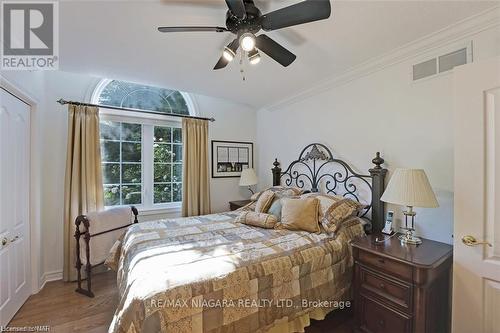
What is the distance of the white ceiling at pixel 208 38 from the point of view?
1.62 meters

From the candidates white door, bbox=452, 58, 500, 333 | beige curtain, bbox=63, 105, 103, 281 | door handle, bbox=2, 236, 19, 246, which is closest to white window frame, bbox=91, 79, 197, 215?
beige curtain, bbox=63, 105, 103, 281

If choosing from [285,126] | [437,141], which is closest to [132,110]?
[285,126]

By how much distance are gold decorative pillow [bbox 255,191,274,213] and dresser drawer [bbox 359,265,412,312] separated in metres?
1.18

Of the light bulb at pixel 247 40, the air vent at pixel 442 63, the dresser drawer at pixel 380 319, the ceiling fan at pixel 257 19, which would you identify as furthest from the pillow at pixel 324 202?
the light bulb at pixel 247 40

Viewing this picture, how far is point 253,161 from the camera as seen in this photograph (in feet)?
14.2

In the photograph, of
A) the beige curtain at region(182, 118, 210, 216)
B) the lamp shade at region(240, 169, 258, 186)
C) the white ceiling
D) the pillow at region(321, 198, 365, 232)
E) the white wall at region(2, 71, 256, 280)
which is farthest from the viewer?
the lamp shade at region(240, 169, 258, 186)

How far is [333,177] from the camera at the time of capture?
2.90m

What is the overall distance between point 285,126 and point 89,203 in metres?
2.90

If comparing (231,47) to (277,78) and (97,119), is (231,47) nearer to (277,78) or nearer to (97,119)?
(277,78)

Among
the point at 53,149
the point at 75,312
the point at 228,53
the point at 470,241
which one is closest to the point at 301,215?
the point at 470,241

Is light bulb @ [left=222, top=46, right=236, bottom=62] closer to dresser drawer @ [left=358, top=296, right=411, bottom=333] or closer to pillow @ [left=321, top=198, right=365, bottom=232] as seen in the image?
pillow @ [left=321, top=198, right=365, bottom=232]

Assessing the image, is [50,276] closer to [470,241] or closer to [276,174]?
[276,174]

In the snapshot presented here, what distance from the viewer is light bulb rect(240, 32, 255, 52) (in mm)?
1512

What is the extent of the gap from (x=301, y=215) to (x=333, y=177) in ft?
2.81
